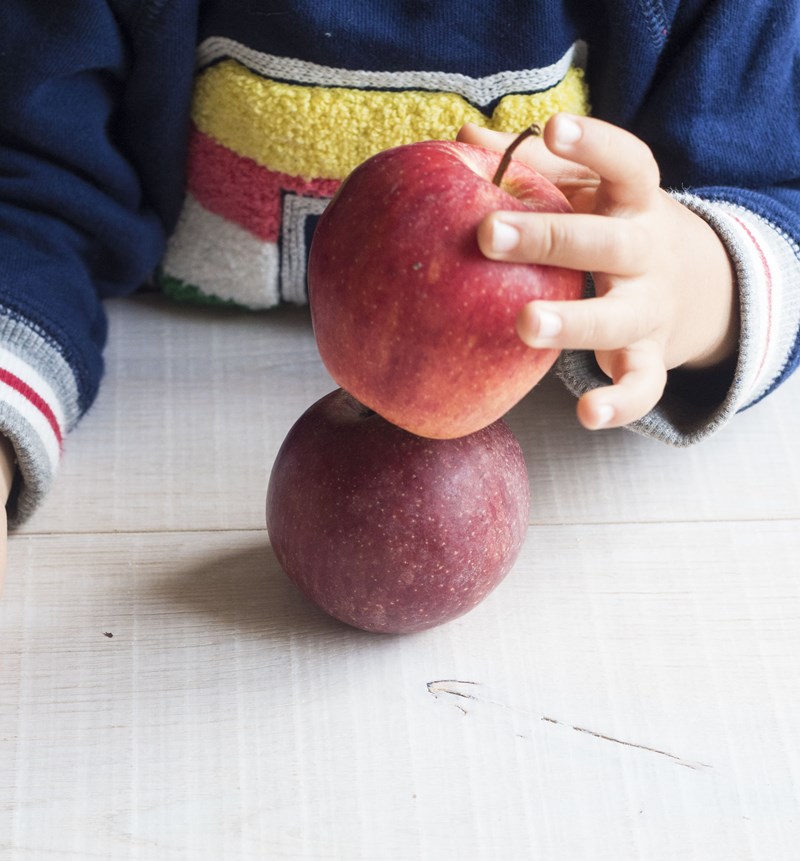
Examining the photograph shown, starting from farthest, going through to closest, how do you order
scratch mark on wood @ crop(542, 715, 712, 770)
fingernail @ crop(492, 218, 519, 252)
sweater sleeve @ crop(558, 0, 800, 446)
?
sweater sleeve @ crop(558, 0, 800, 446), scratch mark on wood @ crop(542, 715, 712, 770), fingernail @ crop(492, 218, 519, 252)

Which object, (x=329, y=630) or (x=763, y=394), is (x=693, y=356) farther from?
(x=329, y=630)

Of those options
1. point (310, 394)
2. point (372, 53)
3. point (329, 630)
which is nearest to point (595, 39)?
point (372, 53)

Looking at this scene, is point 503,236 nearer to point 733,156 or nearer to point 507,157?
point 507,157

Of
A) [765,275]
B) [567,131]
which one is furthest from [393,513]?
[765,275]

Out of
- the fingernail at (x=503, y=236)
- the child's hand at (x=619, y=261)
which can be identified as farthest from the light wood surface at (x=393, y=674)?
the fingernail at (x=503, y=236)

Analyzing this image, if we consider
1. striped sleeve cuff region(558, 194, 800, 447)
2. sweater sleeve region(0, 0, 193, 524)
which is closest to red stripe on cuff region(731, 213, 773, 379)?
striped sleeve cuff region(558, 194, 800, 447)

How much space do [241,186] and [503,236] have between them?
1.19 feet

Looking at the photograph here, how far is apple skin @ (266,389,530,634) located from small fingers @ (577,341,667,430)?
6cm

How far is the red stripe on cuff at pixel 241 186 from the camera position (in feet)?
2.21

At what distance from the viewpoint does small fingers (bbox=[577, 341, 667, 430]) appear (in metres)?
0.41

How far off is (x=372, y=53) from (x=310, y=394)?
0.21m

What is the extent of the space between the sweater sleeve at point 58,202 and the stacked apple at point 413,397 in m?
0.18

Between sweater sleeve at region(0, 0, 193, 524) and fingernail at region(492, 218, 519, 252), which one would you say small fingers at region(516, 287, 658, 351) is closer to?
fingernail at region(492, 218, 519, 252)

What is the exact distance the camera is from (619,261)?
435 millimetres
